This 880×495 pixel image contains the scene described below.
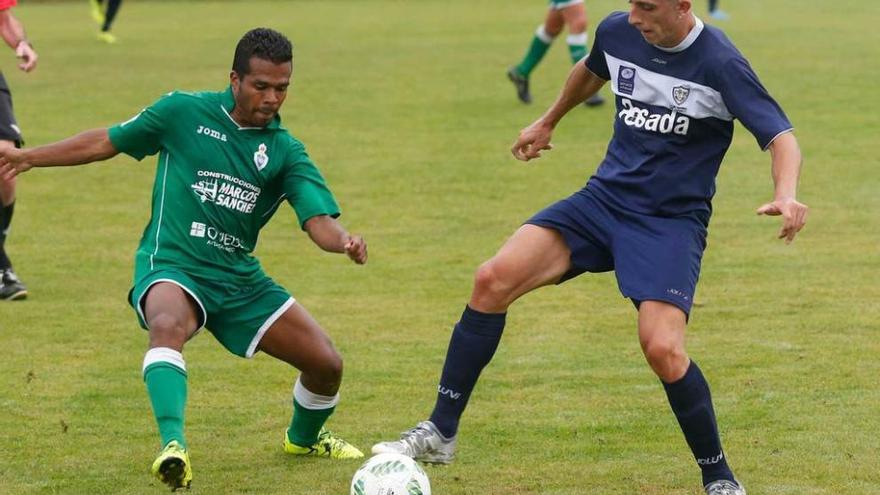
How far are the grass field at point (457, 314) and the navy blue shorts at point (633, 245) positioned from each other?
888mm

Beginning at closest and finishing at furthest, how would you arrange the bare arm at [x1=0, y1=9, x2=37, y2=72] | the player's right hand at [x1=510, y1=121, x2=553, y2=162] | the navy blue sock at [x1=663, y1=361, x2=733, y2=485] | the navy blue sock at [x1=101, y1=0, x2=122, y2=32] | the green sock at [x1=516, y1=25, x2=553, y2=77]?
the navy blue sock at [x1=663, y1=361, x2=733, y2=485], the player's right hand at [x1=510, y1=121, x2=553, y2=162], the bare arm at [x1=0, y1=9, x2=37, y2=72], the green sock at [x1=516, y1=25, x2=553, y2=77], the navy blue sock at [x1=101, y1=0, x2=122, y2=32]

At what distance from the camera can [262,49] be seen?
6.41 meters

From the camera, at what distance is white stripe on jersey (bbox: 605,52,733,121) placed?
631 cm

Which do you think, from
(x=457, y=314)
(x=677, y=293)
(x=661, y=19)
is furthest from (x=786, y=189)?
(x=457, y=314)

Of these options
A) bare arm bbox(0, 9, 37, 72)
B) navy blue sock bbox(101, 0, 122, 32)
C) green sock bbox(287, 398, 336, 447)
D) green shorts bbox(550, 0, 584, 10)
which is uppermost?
bare arm bbox(0, 9, 37, 72)

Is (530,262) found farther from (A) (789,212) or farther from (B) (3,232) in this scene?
(B) (3,232)

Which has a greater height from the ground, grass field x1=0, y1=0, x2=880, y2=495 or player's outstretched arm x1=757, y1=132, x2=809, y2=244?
player's outstretched arm x1=757, y1=132, x2=809, y2=244

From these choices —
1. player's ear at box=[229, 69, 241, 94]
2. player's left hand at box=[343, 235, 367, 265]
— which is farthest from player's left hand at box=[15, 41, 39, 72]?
player's left hand at box=[343, 235, 367, 265]

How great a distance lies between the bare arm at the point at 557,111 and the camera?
23.2ft

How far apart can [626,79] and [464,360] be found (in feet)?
4.60

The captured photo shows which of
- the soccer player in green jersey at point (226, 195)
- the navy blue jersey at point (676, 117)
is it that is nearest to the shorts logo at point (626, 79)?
the navy blue jersey at point (676, 117)

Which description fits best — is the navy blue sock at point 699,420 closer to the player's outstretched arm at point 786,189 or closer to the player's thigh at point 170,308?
the player's outstretched arm at point 786,189

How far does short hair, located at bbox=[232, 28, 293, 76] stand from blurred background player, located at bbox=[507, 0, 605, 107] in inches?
447

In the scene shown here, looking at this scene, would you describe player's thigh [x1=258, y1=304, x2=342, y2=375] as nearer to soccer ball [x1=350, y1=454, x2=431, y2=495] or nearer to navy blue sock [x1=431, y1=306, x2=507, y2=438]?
navy blue sock [x1=431, y1=306, x2=507, y2=438]
